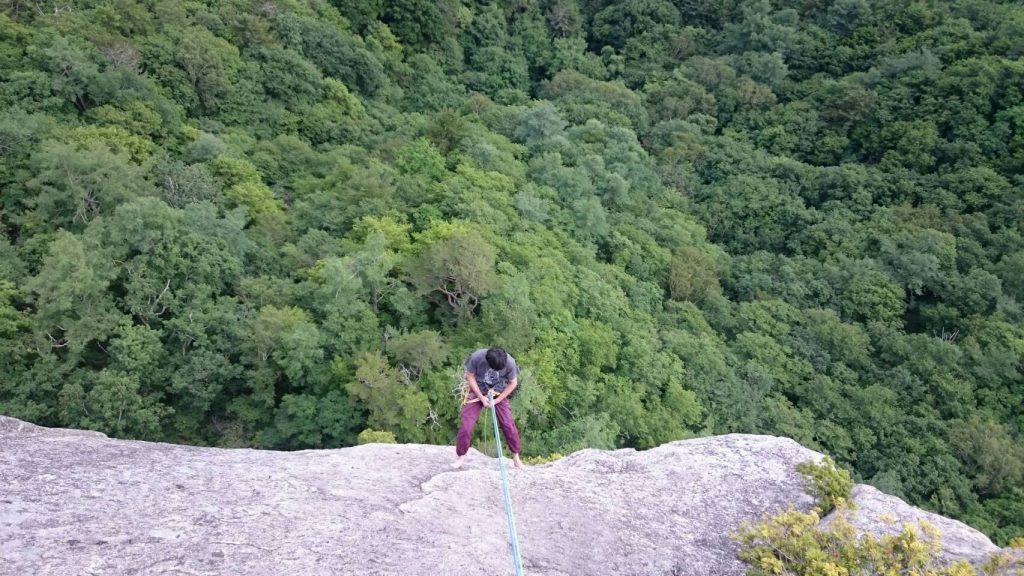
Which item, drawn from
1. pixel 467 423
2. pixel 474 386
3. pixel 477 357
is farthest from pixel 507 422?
pixel 477 357

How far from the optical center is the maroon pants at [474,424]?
26.1 feet

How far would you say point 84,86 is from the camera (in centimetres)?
2558

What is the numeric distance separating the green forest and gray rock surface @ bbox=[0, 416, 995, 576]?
389 inches

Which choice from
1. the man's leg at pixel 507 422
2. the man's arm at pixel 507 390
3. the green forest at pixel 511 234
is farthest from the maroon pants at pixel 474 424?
the green forest at pixel 511 234

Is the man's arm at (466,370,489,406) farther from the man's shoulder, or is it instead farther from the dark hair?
the dark hair

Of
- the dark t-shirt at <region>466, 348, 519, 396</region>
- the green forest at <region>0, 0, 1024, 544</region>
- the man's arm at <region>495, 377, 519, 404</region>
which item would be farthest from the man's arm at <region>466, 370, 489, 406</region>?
the green forest at <region>0, 0, 1024, 544</region>

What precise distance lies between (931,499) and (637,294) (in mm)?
14180

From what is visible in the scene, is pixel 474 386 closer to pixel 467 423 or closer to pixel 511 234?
pixel 467 423

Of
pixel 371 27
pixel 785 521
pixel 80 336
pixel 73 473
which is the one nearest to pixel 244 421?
pixel 80 336

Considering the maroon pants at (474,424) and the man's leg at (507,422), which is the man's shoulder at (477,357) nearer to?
the maroon pants at (474,424)

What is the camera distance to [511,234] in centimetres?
2619

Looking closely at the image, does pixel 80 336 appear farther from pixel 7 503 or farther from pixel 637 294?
pixel 637 294

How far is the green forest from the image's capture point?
731 inches

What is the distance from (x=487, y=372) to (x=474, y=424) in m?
0.80
